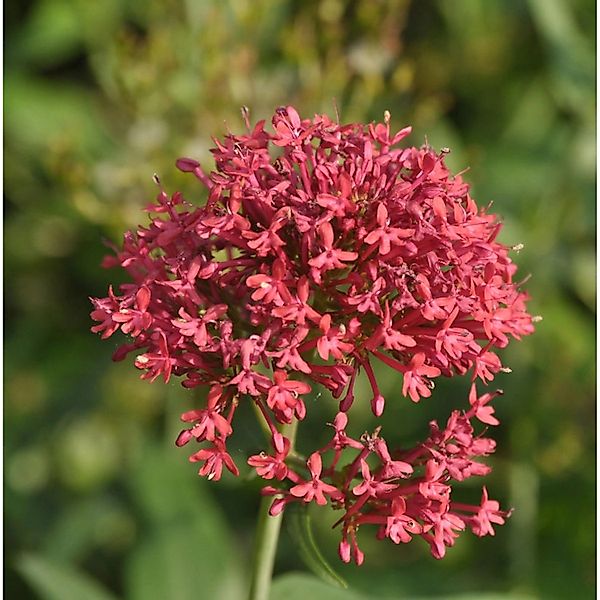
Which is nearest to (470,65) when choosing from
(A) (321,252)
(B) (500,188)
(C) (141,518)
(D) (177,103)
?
(B) (500,188)

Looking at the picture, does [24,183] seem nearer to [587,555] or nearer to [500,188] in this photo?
[500,188]

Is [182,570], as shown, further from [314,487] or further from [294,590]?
[314,487]

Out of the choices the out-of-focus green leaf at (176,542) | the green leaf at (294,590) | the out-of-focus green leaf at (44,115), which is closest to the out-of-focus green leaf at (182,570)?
the out-of-focus green leaf at (176,542)

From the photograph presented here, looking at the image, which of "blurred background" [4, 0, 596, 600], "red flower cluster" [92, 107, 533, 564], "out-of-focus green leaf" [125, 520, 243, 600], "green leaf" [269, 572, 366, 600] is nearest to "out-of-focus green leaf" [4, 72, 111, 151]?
"blurred background" [4, 0, 596, 600]

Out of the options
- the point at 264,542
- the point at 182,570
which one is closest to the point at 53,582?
the point at 182,570

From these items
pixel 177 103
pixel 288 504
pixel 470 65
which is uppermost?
pixel 470 65

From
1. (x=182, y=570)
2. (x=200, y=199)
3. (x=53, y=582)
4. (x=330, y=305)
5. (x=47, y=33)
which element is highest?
(x=47, y=33)

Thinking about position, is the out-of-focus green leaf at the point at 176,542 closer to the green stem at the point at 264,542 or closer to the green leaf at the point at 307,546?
the green stem at the point at 264,542
